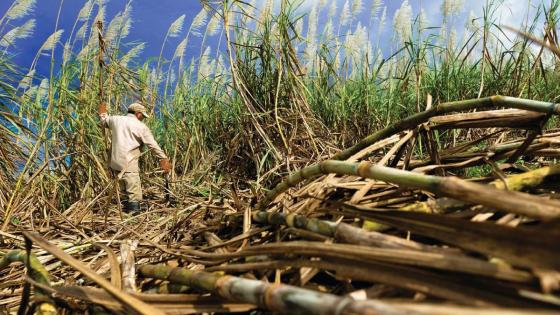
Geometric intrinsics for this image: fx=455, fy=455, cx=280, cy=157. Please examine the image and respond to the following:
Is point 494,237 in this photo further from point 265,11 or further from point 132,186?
point 132,186

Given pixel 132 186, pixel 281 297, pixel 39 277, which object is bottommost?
pixel 132 186

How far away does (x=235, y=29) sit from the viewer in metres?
3.19

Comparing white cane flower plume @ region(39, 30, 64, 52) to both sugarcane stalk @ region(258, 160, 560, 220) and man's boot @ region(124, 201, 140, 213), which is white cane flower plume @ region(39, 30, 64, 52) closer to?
man's boot @ region(124, 201, 140, 213)

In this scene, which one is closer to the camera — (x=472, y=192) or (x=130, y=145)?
(x=472, y=192)

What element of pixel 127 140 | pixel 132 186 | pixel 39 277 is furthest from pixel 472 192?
pixel 127 140

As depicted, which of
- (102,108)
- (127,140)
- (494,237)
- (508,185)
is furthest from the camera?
(127,140)

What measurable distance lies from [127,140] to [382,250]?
427cm

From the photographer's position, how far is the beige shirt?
4.11 m

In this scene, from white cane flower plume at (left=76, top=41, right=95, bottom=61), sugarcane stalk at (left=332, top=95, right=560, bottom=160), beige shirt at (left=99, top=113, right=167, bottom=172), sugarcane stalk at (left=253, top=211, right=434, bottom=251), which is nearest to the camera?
sugarcane stalk at (left=253, top=211, right=434, bottom=251)

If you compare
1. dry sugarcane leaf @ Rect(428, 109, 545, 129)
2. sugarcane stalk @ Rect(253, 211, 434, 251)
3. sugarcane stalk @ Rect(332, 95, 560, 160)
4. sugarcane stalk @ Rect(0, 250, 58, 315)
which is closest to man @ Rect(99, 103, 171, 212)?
sugarcane stalk @ Rect(0, 250, 58, 315)

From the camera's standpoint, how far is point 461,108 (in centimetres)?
86

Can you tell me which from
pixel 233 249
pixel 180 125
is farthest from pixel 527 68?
pixel 233 249

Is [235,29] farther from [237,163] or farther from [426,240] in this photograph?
[426,240]

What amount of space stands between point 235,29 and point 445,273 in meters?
2.96
